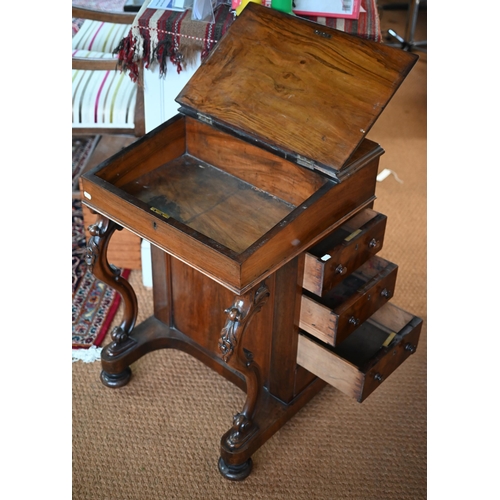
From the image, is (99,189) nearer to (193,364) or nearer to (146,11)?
(146,11)

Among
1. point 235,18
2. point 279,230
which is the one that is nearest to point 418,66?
point 235,18

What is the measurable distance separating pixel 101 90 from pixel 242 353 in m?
1.32

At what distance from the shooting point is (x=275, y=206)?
164 cm

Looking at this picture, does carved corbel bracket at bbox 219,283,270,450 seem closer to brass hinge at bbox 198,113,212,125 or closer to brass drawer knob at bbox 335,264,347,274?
brass drawer knob at bbox 335,264,347,274

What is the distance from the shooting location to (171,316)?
209 centimetres

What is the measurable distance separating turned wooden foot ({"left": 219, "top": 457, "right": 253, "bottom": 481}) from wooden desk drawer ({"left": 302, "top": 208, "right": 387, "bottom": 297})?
536 millimetres

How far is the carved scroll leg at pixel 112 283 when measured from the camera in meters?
1.73

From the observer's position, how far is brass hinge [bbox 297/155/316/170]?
1.50 m

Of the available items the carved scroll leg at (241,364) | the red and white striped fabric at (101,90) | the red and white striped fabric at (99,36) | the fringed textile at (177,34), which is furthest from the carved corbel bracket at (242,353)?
the red and white striped fabric at (99,36)

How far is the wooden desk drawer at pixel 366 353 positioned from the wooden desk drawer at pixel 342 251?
0.64 ft

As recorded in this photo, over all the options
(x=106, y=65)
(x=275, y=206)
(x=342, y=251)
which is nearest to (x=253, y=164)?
(x=275, y=206)

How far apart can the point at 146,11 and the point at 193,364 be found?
1079 mm

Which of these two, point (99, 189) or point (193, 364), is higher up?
point (99, 189)

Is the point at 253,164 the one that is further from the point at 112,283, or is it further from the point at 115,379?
the point at 115,379
